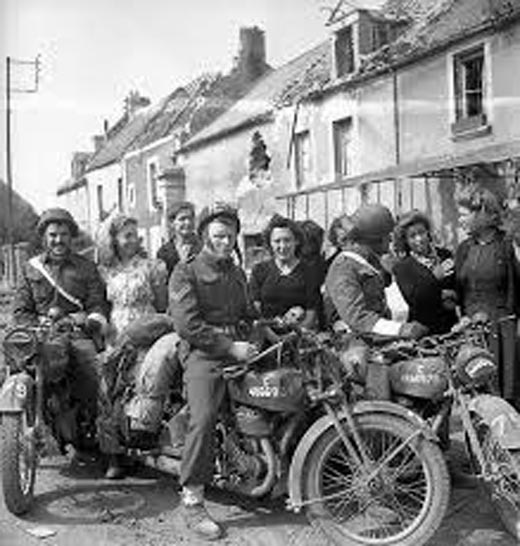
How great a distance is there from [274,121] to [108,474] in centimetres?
1440

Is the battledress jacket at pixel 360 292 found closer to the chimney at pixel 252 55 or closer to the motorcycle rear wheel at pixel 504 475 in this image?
the motorcycle rear wheel at pixel 504 475

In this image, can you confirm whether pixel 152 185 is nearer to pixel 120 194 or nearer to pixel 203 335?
pixel 120 194

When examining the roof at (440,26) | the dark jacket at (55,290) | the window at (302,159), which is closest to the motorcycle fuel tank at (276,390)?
the dark jacket at (55,290)

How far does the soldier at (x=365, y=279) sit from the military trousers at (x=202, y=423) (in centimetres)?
67

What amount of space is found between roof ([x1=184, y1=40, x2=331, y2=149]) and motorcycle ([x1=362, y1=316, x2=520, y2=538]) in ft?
44.5

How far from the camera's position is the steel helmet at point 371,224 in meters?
3.81

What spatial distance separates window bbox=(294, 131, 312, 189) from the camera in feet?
55.7

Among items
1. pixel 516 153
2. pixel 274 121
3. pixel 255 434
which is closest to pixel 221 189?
pixel 274 121

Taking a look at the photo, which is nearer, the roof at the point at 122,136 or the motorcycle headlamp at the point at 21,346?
the motorcycle headlamp at the point at 21,346

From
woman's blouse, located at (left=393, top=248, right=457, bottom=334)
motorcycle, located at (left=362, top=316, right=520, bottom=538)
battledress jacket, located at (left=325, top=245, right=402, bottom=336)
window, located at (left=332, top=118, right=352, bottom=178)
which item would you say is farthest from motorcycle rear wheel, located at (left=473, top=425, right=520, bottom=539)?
window, located at (left=332, top=118, right=352, bottom=178)

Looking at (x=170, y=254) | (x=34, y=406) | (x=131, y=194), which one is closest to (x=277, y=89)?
(x=131, y=194)

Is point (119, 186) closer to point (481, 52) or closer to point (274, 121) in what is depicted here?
point (274, 121)

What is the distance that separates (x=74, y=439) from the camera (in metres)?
4.40

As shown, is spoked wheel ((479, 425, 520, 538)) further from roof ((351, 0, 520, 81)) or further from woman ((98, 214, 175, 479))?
roof ((351, 0, 520, 81))
